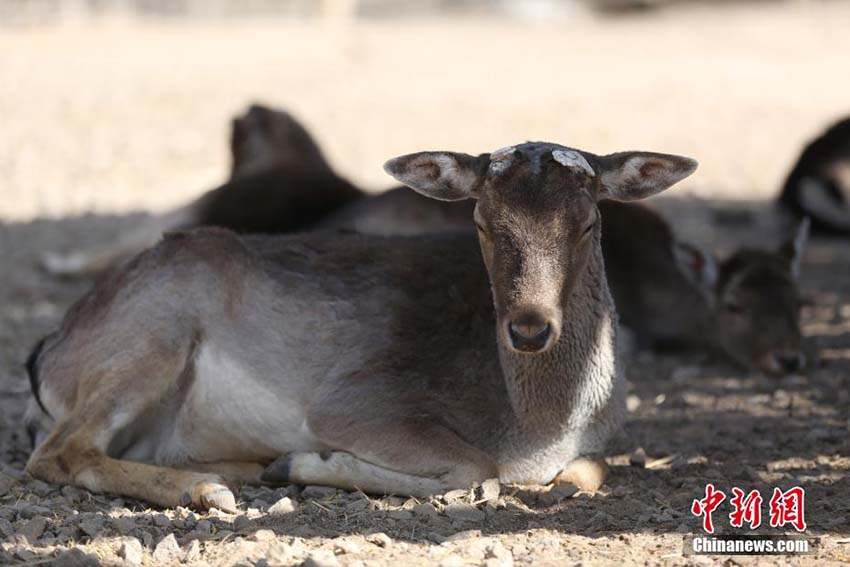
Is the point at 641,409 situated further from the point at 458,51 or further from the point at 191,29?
the point at 191,29

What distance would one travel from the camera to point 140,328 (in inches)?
280

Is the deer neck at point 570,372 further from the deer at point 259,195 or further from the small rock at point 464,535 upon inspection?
the deer at point 259,195

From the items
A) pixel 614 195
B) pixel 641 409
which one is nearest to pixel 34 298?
pixel 641 409

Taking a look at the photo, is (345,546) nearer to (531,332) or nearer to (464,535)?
(464,535)

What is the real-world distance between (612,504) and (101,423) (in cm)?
273

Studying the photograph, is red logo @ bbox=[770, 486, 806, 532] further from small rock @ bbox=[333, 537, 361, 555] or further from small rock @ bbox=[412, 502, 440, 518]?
small rock @ bbox=[333, 537, 361, 555]

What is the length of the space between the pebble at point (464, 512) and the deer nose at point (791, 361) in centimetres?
407

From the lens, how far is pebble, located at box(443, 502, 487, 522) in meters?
6.16

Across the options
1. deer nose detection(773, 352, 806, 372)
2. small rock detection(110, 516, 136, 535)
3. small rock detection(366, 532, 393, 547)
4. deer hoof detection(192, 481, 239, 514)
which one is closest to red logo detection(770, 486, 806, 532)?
small rock detection(366, 532, 393, 547)

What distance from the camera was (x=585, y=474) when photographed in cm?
673

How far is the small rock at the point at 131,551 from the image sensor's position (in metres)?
5.51

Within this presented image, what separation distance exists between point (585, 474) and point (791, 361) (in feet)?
11.1

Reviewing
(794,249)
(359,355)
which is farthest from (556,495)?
(794,249)

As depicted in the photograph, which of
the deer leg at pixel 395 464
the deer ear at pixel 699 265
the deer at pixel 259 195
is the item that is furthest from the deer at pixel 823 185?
the deer leg at pixel 395 464
